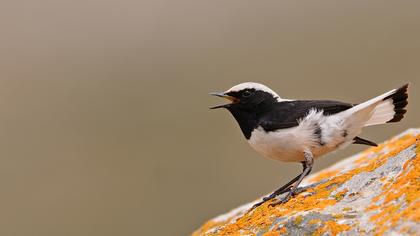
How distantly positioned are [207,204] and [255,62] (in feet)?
39.1

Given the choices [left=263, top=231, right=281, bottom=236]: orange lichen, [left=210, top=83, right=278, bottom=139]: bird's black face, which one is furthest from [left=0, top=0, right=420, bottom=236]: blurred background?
[left=263, top=231, right=281, bottom=236]: orange lichen

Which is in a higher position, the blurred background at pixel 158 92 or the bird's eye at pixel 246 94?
the bird's eye at pixel 246 94

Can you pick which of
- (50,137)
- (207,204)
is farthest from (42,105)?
(207,204)

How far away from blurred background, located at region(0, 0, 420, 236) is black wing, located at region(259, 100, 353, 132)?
32.2ft

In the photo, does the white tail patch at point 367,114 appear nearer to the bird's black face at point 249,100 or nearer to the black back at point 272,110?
the black back at point 272,110

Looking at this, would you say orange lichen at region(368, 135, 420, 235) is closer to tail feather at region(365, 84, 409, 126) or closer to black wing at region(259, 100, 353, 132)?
A: tail feather at region(365, 84, 409, 126)

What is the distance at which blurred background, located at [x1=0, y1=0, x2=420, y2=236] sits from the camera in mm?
20781

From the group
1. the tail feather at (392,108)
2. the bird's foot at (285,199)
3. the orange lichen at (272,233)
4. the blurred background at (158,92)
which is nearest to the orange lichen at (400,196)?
the orange lichen at (272,233)

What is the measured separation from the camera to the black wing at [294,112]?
8172mm

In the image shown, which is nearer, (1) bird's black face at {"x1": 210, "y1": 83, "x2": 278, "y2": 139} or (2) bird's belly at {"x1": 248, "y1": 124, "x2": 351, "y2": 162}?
(2) bird's belly at {"x1": 248, "y1": 124, "x2": 351, "y2": 162}

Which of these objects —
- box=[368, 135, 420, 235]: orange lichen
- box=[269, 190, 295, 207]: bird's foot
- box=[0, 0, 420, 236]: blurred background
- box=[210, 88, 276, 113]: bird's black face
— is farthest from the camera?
box=[0, 0, 420, 236]: blurred background

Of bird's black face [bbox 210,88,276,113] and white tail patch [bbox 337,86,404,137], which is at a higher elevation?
bird's black face [bbox 210,88,276,113]

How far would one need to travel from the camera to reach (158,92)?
28.6m

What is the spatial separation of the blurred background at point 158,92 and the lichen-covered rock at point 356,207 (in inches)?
426
